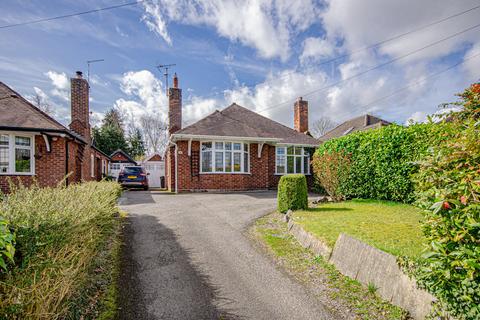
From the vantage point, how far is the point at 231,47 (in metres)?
13.9

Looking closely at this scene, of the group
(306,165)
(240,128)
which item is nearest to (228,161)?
(240,128)

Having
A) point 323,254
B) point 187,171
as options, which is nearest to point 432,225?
point 323,254

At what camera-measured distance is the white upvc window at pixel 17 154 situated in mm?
10031

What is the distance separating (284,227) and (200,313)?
3791mm

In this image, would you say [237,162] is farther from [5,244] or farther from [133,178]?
[5,244]

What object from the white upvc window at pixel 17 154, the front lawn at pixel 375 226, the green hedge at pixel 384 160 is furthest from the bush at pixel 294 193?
the white upvc window at pixel 17 154

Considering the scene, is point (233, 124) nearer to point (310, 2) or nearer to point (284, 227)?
point (310, 2)

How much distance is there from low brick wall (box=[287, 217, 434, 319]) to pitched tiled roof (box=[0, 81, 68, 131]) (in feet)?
36.2

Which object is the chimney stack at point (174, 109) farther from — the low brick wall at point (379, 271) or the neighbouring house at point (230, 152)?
the low brick wall at point (379, 271)

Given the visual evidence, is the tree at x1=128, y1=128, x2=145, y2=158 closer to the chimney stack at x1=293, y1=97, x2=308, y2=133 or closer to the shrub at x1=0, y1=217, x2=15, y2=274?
the chimney stack at x1=293, y1=97, x2=308, y2=133

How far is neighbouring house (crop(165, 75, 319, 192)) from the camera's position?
13.7 meters

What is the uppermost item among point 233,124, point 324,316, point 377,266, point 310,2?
point 310,2

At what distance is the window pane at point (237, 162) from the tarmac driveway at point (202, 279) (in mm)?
8011

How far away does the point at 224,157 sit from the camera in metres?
14.2
